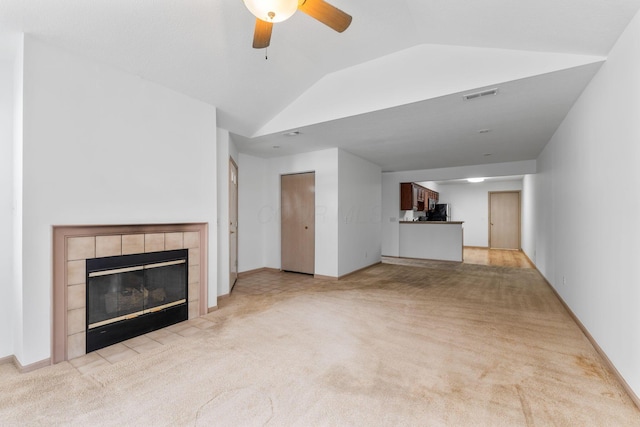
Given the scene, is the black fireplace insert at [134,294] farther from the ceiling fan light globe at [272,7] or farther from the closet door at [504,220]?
the closet door at [504,220]

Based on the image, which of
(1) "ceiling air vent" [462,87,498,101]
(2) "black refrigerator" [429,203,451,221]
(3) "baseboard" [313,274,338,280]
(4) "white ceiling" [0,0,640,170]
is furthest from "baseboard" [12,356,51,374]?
(2) "black refrigerator" [429,203,451,221]

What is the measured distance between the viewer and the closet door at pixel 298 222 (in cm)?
545

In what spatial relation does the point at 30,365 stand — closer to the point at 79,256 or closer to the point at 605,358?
the point at 79,256

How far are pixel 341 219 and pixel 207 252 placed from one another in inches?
99.1

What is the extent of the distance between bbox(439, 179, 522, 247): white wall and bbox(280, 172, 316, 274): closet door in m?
6.44

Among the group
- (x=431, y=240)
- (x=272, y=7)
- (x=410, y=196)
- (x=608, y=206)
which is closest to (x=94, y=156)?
(x=272, y=7)

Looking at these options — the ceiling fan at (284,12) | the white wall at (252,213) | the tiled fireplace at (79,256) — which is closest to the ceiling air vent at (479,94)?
the ceiling fan at (284,12)

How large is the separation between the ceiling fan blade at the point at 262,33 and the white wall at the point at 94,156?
5.08 ft

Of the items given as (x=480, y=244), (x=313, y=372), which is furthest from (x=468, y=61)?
(x=480, y=244)

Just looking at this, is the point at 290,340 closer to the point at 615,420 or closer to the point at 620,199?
the point at 615,420

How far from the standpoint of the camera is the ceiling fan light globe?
1.47 meters

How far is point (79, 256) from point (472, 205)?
10.6 meters

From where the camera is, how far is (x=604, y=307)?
2.30 meters

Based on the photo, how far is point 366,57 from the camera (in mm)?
3197
